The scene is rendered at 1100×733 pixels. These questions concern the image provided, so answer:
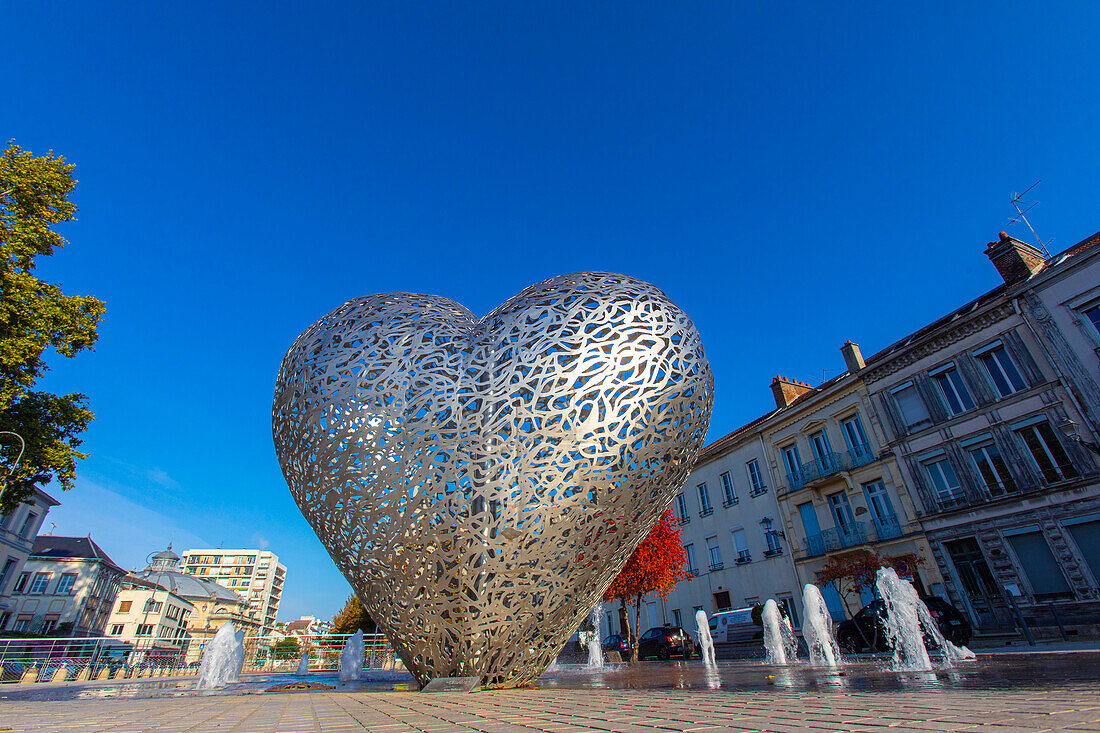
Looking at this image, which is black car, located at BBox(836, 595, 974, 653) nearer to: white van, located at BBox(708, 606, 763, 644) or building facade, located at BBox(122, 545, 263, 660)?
white van, located at BBox(708, 606, 763, 644)

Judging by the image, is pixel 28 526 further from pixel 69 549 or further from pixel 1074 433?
pixel 1074 433

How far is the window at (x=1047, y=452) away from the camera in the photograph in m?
15.5

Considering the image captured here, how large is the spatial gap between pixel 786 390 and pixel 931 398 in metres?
7.95

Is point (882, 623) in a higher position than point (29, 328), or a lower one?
lower

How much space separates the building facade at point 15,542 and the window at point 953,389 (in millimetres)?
42536

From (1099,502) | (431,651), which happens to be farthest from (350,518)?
(1099,502)

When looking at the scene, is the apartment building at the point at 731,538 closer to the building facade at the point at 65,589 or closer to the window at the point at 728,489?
the window at the point at 728,489

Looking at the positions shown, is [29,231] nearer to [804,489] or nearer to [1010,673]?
[1010,673]

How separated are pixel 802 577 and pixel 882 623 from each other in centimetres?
986

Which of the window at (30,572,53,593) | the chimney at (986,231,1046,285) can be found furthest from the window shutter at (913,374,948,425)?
the window at (30,572,53,593)

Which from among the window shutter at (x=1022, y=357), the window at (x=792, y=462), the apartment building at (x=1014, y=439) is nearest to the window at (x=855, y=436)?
the apartment building at (x=1014, y=439)

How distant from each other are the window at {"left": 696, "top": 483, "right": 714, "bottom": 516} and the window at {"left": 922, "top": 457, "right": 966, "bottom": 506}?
10.8 m

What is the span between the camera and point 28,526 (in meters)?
31.9

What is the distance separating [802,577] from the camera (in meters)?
22.0
